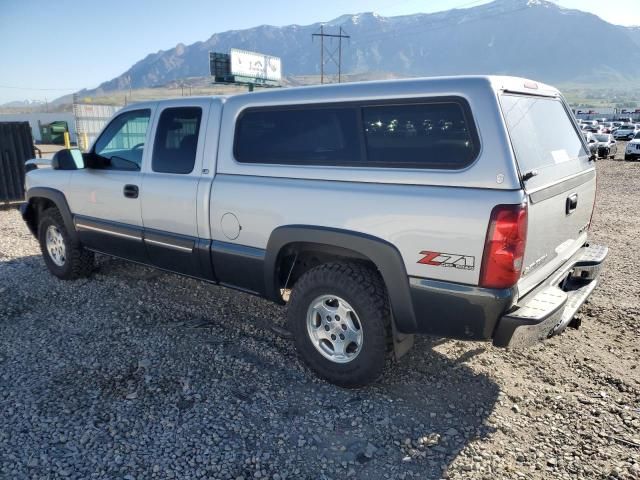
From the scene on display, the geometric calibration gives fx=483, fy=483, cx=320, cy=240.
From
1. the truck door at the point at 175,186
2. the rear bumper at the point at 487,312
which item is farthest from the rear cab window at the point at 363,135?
the rear bumper at the point at 487,312

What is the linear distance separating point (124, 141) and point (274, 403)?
2.99m

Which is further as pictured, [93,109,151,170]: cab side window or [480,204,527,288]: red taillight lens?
[93,109,151,170]: cab side window

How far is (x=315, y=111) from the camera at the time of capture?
11.0 feet

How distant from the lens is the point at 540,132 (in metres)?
3.15

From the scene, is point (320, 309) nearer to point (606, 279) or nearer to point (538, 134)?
point (538, 134)

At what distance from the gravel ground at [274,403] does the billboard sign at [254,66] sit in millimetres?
41126

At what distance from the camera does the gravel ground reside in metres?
2.67

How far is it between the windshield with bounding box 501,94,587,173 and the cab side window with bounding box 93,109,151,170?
3129 mm

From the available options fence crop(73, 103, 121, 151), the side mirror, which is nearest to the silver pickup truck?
the side mirror

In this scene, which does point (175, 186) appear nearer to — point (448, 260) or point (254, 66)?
point (448, 260)

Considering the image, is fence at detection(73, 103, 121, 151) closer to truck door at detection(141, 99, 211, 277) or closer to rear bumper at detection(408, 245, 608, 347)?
truck door at detection(141, 99, 211, 277)

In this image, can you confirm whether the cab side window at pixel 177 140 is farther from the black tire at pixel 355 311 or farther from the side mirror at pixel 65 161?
the black tire at pixel 355 311

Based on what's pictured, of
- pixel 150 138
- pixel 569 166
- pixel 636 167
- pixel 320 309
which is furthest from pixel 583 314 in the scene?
pixel 636 167

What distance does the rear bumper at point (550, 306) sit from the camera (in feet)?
8.80
